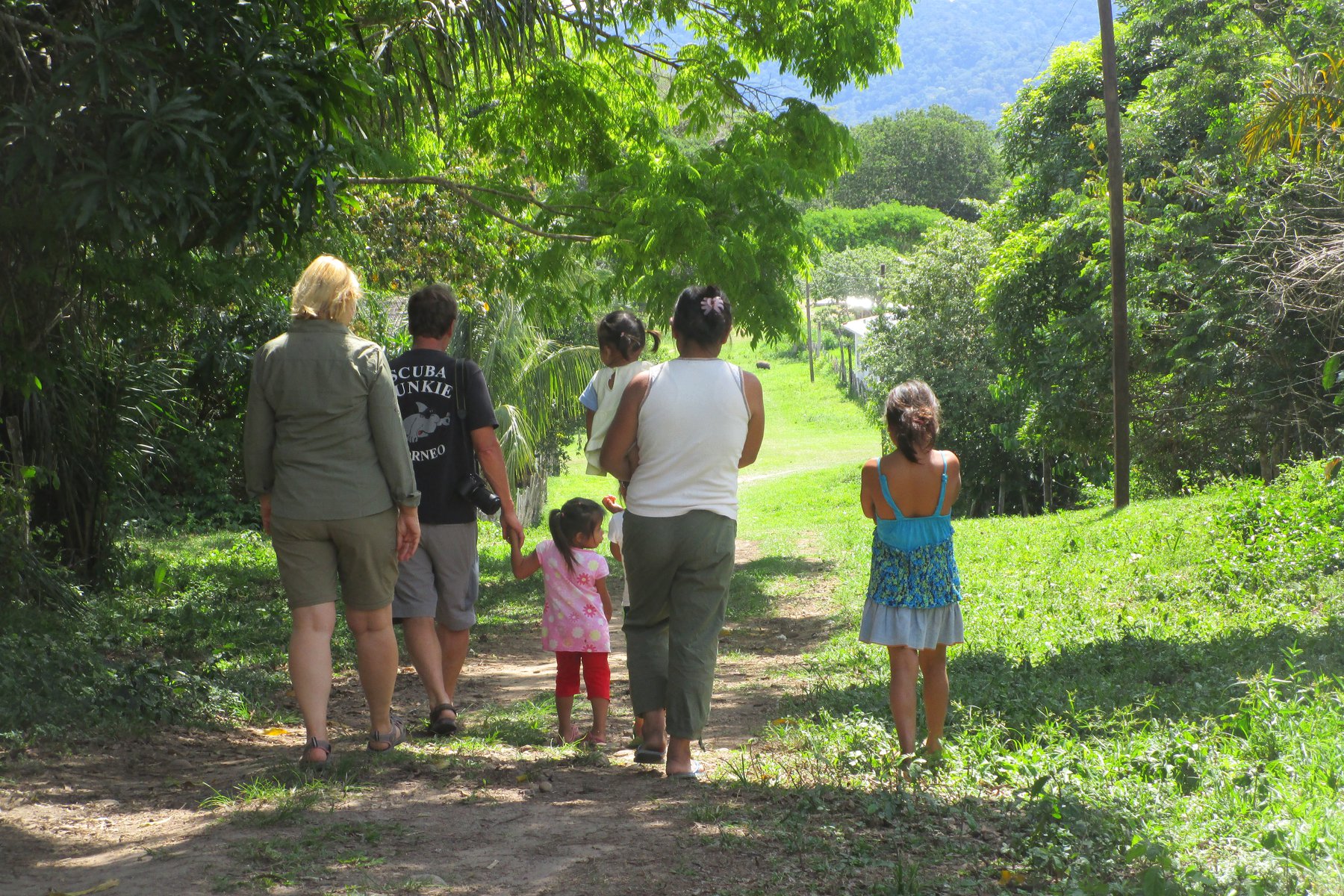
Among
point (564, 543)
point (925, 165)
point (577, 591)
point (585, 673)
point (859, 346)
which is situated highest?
point (925, 165)

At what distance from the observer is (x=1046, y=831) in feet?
13.0

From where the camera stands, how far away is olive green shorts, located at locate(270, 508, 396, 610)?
484 centimetres

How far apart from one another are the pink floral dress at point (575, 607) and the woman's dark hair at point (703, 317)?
4.40 feet

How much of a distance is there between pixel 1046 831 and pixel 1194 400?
1899 cm

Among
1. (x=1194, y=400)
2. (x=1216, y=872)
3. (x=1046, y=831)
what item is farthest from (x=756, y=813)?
(x=1194, y=400)

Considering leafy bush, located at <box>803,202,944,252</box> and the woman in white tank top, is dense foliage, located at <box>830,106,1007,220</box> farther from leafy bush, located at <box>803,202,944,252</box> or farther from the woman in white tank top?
the woman in white tank top

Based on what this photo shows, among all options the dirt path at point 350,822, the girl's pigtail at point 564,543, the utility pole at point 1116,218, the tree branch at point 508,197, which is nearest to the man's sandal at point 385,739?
the dirt path at point 350,822

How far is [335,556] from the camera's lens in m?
4.97

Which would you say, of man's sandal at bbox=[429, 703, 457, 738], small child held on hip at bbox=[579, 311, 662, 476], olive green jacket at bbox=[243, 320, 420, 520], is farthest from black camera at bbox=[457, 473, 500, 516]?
man's sandal at bbox=[429, 703, 457, 738]

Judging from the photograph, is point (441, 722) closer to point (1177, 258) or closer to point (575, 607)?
point (575, 607)

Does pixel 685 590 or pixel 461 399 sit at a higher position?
pixel 461 399

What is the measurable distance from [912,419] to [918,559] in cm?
60

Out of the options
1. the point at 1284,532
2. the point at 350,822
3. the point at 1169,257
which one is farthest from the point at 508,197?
the point at 1169,257

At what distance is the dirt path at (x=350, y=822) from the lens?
3604mm
